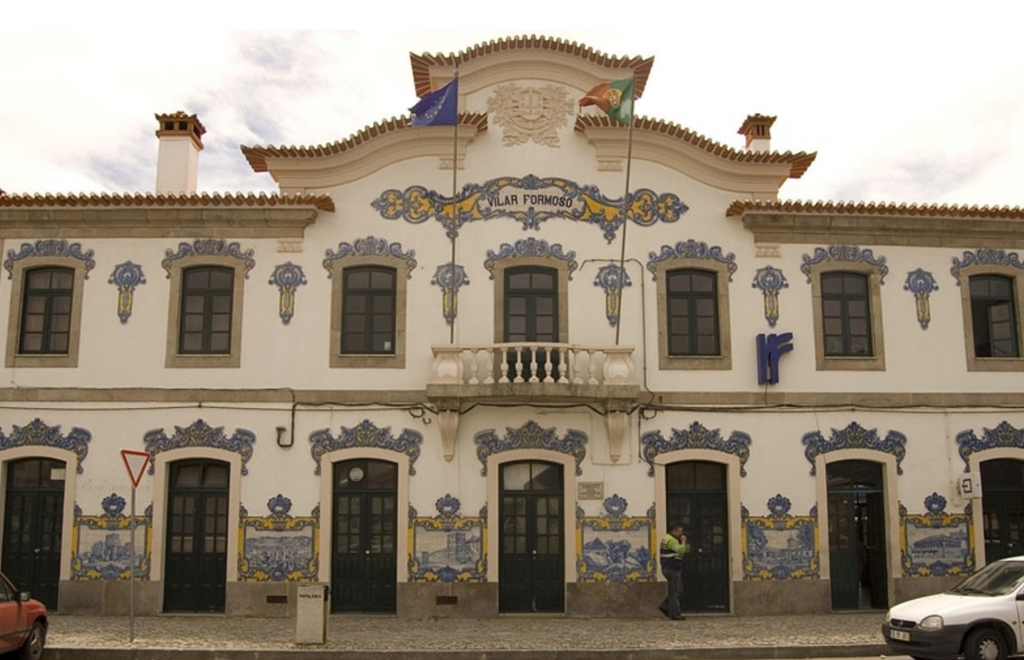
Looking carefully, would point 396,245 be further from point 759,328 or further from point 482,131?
point 759,328

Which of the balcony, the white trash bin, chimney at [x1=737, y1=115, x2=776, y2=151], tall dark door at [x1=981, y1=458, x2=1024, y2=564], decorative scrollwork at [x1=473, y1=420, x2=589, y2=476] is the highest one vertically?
chimney at [x1=737, y1=115, x2=776, y2=151]

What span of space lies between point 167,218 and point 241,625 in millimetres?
7041

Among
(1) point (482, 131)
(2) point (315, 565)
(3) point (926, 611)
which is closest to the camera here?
(3) point (926, 611)

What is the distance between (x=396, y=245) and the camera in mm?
17609

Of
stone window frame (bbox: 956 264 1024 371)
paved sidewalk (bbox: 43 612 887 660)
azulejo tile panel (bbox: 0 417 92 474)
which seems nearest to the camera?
paved sidewalk (bbox: 43 612 887 660)

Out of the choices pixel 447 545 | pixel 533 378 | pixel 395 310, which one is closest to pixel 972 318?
pixel 533 378

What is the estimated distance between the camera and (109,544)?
1686cm

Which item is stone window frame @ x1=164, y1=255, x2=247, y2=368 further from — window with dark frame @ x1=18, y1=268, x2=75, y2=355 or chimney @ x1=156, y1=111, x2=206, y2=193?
chimney @ x1=156, y1=111, x2=206, y2=193

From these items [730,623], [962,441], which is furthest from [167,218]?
[962,441]

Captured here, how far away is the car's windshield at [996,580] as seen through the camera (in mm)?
12336

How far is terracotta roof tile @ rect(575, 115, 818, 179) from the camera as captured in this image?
58.1 ft

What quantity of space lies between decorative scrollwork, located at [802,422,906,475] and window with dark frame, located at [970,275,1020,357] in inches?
93.4

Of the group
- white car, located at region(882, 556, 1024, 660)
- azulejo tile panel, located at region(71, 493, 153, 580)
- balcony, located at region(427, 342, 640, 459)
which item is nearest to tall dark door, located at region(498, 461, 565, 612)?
balcony, located at region(427, 342, 640, 459)

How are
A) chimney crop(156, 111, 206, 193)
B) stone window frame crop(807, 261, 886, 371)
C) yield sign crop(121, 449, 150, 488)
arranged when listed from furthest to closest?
chimney crop(156, 111, 206, 193)
stone window frame crop(807, 261, 886, 371)
yield sign crop(121, 449, 150, 488)
